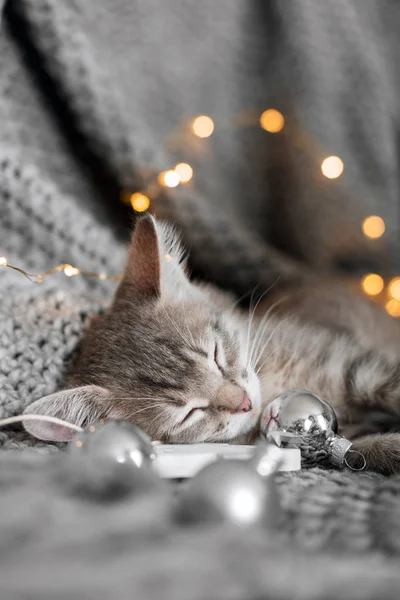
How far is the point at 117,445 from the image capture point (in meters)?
0.67

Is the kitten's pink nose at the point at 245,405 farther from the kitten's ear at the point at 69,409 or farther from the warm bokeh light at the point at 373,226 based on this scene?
the warm bokeh light at the point at 373,226

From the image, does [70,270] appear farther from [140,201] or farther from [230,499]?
[230,499]

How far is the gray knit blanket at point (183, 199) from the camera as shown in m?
0.51

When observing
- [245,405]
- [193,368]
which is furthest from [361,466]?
[193,368]

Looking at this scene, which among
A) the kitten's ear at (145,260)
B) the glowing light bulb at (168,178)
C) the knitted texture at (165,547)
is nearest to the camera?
the knitted texture at (165,547)

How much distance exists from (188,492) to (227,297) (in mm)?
953

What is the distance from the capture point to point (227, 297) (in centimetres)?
153

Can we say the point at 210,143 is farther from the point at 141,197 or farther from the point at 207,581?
the point at 207,581

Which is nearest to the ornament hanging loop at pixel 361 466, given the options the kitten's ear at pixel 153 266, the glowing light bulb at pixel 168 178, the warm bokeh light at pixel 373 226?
the kitten's ear at pixel 153 266

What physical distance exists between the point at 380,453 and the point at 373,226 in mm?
1054

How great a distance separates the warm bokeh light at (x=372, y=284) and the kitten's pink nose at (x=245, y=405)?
2.77 feet

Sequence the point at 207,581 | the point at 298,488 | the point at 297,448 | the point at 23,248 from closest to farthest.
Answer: the point at 207,581
the point at 298,488
the point at 297,448
the point at 23,248

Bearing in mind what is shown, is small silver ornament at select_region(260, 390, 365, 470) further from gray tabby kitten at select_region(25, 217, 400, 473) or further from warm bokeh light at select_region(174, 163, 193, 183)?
warm bokeh light at select_region(174, 163, 193, 183)

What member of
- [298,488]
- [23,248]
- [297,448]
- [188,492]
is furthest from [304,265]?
[188,492]
